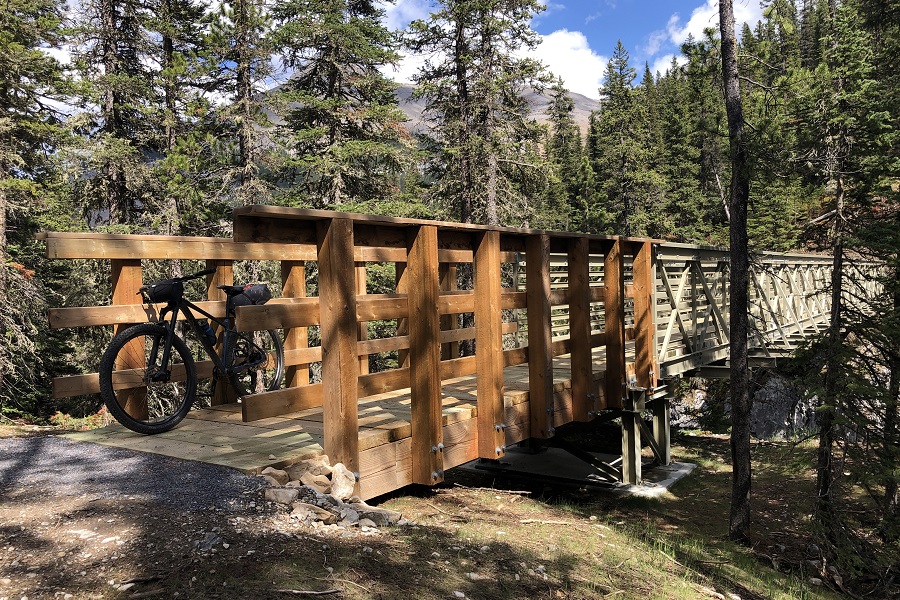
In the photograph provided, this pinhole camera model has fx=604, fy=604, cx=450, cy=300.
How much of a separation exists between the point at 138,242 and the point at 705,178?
4576cm

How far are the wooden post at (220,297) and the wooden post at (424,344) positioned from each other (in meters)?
2.51

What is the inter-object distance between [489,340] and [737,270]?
13.5 feet

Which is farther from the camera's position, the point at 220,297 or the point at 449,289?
the point at 449,289

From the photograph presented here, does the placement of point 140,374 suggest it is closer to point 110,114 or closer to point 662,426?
point 662,426

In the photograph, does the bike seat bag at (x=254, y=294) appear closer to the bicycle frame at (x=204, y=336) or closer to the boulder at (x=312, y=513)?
the bicycle frame at (x=204, y=336)

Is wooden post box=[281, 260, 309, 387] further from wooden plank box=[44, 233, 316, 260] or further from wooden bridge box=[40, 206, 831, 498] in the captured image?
wooden plank box=[44, 233, 316, 260]

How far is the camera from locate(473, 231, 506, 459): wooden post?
18.1ft

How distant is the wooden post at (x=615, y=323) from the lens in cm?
769

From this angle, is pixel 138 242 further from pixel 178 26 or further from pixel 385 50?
pixel 178 26

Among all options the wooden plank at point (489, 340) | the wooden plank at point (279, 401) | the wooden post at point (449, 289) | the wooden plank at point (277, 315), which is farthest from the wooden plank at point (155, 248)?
the wooden post at point (449, 289)

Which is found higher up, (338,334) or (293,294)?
(293,294)

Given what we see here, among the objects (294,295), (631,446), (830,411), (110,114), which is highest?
(110,114)

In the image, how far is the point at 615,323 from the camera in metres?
7.76

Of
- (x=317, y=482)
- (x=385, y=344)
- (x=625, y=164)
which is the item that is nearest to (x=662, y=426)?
(x=385, y=344)
